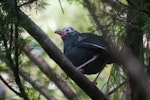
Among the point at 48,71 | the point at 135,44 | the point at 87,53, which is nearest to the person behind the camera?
the point at 135,44

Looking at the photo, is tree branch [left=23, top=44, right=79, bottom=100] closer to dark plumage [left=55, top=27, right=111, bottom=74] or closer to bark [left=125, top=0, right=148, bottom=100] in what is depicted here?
dark plumage [left=55, top=27, right=111, bottom=74]

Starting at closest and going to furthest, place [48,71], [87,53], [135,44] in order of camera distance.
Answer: [135,44] < [48,71] < [87,53]

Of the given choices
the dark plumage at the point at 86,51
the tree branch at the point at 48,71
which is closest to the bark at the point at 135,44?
the tree branch at the point at 48,71

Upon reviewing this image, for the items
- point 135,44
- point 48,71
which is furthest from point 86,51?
point 135,44

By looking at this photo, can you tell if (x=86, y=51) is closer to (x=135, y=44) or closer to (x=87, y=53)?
(x=87, y=53)

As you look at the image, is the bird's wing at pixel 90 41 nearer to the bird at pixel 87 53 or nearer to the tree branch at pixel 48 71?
the bird at pixel 87 53

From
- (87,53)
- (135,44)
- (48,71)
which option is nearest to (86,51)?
(87,53)

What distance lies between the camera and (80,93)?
8.15ft

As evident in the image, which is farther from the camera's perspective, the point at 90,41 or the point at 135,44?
the point at 90,41

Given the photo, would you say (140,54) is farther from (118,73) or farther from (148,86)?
(148,86)

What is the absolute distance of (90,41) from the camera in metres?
2.36

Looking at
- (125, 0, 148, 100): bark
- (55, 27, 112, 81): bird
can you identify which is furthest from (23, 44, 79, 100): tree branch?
(125, 0, 148, 100): bark

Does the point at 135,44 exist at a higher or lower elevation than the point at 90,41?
higher

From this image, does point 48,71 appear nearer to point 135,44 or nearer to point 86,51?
Answer: point 86,51
